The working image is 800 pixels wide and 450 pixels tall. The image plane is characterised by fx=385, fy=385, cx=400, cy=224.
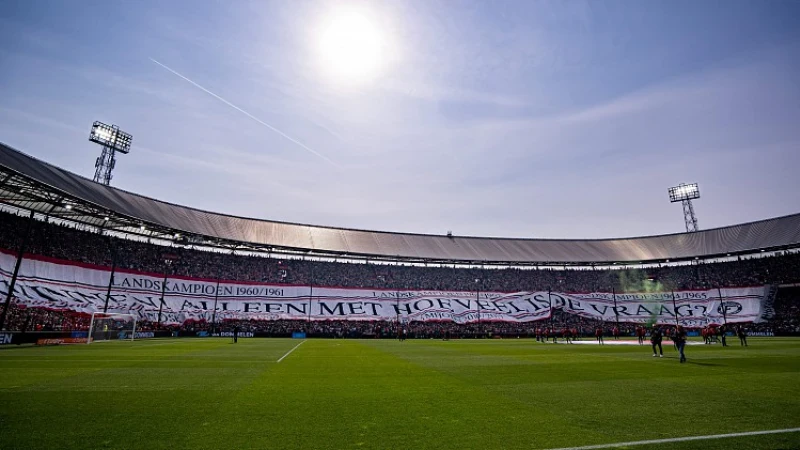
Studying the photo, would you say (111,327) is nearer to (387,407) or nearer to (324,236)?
(324,236)

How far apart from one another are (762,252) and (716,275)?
653 cm

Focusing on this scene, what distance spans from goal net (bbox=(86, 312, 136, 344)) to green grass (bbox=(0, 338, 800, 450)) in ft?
74.8

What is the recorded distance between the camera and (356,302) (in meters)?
53.7

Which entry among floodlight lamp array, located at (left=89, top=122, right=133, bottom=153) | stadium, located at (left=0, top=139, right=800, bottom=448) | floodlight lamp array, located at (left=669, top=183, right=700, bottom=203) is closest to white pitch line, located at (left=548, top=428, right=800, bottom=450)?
stadium, located at (left=0, top=139, right=800, bottom=448)

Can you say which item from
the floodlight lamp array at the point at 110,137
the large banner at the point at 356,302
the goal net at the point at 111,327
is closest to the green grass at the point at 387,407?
the goal net at the point at 111,327

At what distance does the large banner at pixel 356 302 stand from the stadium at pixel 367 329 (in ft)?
0.73

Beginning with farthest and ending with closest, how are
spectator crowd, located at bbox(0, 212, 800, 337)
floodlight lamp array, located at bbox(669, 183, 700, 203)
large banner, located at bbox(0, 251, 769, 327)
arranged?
floodlight lamp array, located at bbox(669, 183, 700, 203) → large banner, located at bbox(0, 251, 769, 327) → spectator crowd, located at bbox(0, 212, 800, 337)

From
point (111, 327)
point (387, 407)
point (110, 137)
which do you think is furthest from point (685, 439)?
point (110, 137)

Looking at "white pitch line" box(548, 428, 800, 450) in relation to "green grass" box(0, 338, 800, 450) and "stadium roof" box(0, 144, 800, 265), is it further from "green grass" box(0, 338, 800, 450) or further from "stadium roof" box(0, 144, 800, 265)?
"stadium roof" box(0, 144, 800, 265)

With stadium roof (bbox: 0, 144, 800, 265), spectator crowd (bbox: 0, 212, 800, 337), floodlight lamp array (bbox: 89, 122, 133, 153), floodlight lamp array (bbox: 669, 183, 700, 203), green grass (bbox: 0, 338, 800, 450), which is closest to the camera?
green grass (bbox: 0, 338, 800, 450)

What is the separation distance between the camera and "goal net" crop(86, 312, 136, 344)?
1308 inches

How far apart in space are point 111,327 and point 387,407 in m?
38.5

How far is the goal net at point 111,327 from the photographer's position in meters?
33.2

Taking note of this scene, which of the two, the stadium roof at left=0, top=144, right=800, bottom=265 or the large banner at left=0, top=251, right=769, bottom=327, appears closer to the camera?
the stadium roof at left=0, top=144, right=800, bottom=265
